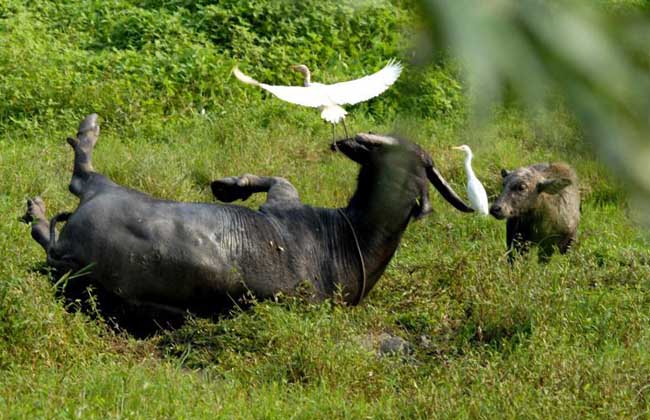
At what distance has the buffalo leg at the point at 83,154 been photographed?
6828 millimetres

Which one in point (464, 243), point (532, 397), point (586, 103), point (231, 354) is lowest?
point (464, 243)

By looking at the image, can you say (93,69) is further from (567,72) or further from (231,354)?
(567,72)

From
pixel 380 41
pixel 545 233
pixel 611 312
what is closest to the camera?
pixel 611 312

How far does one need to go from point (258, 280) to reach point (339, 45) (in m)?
5.56

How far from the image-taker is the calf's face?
25.6 feet

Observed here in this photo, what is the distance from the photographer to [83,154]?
22.9 feet

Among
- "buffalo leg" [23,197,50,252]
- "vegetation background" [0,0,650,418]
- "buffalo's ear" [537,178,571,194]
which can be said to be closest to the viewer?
"vegetation background" [0,0,650,418]

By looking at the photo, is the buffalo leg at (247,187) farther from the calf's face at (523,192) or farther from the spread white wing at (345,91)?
the calf's face at (523,192)

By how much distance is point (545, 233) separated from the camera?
7898 mm

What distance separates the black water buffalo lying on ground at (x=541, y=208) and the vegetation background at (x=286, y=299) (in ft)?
0.68

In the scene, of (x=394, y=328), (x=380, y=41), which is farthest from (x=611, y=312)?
(x=380, y=41)

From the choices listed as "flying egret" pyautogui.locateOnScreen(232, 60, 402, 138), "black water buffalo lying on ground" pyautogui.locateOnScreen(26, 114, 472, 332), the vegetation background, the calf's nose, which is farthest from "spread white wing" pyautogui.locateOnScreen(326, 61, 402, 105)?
the calf's nose

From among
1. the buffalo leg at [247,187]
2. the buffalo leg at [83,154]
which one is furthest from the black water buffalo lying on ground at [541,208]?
the buffalo leg at [83,154]

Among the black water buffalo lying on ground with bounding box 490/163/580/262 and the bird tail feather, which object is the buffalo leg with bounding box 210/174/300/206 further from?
the black water buffalo lying on ground with bounding box 490/163/580/262
